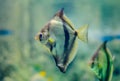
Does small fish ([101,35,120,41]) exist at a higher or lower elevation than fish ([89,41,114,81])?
higher

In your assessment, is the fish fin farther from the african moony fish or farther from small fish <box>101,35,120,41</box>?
small fish <box>101,35,120,41</box>

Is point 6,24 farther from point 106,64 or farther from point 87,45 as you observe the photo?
point 106,64

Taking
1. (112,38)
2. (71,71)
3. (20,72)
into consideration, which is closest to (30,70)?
(20,72)

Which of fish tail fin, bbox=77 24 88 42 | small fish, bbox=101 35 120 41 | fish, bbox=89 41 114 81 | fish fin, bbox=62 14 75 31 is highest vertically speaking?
fish fin, bbox=62 14 75 31

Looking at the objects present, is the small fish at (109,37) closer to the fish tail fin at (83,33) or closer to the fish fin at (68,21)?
the fish tail fin at (83,33)

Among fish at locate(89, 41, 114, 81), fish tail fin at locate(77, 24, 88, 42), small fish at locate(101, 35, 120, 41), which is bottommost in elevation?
fish at locate(89, 41, 114, 81)

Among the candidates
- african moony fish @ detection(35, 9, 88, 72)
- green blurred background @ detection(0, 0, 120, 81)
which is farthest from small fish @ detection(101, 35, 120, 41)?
african moony fish @ detection(35, 9, 88, 72)

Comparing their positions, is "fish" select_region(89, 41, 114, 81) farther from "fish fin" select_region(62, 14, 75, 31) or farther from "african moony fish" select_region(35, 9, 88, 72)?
"fish fin" select_region(62, 14, 75, 31)
